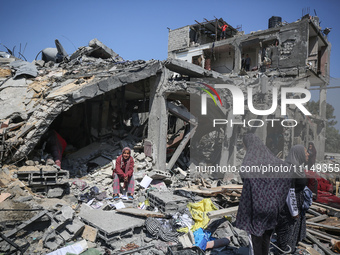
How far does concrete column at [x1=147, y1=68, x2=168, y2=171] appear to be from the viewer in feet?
26.0

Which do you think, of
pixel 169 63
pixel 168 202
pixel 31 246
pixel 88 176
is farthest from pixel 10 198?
pixel 169 63

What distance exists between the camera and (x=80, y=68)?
30.6 feet

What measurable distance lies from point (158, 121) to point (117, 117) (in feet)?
9.51

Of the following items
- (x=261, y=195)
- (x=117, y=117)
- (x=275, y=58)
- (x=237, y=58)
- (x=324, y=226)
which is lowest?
(x=324, y=226)

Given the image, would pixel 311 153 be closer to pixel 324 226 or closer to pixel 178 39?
pixel 324 226

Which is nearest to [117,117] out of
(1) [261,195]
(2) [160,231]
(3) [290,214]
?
(2) [160,231]

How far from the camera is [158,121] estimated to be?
798cm

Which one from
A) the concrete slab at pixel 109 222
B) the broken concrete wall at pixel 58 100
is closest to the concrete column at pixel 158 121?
the broken concrete wall at pixel 58 100

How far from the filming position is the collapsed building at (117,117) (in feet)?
19.5

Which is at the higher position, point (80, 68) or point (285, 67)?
point (285, 67)

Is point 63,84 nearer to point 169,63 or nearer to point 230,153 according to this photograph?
point 169,63

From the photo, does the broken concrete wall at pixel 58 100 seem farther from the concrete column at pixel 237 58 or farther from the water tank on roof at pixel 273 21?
the water tank on roof at pixel 273 21

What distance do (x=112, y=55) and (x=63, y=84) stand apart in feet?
19.1

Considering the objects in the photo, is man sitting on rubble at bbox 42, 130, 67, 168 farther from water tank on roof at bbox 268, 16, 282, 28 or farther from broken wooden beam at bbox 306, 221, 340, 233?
water tank on roof at bbox 268, 16, 282, 28
